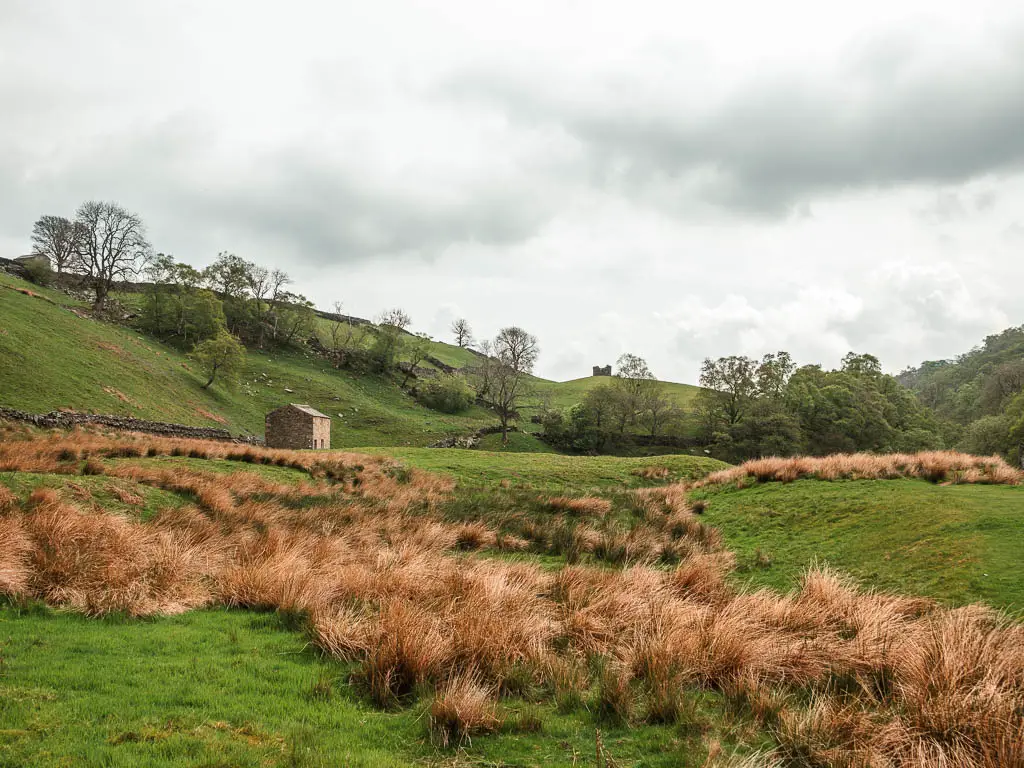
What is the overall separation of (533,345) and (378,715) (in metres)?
81.4

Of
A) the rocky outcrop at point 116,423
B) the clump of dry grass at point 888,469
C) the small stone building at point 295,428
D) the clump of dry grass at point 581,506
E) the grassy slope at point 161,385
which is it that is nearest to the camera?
the clump of dry grass at point 888,469

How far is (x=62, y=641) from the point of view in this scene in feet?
17.5

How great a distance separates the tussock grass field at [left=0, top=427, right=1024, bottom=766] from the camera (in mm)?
3789

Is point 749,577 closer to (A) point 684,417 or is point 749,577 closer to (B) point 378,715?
(B) point 378,715

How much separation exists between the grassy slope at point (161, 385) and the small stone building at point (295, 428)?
5.60m

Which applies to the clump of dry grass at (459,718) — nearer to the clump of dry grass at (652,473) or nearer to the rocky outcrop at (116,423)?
the clump of dry grass at (652,473)

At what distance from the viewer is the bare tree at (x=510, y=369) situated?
7056 cm

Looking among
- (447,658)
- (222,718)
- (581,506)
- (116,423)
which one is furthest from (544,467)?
(222,718)

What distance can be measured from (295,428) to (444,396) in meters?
36.6

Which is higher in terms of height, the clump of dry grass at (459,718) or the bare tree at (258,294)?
the bare tree at (258,294)

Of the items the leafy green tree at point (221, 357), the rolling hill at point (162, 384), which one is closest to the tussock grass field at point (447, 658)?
the rolling hill at point (162, 384)

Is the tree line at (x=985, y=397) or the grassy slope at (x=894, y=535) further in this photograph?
the tree line at (x=985, y=397)

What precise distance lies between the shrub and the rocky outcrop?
35679 mm

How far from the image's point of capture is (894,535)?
33.4 feet
